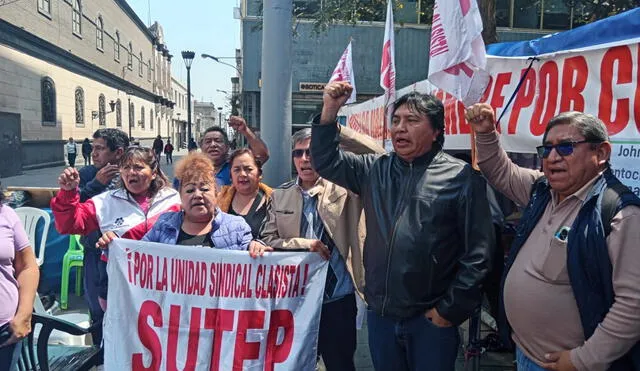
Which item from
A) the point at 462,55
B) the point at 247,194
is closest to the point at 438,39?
the point at 462,55

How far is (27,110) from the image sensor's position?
20.2 meters

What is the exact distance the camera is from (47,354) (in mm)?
2902

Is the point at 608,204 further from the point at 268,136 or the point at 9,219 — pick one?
the point at 9,219

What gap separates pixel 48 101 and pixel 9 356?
78.8 ft

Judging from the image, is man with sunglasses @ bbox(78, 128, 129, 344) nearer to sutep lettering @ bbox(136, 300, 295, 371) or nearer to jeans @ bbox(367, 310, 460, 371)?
sutep lettering @ bbox(136, 300, 295, 371)

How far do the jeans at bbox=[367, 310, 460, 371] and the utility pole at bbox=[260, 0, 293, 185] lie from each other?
1.71 metres

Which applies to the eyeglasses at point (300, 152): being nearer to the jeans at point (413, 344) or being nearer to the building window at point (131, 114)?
the jeans at point (413, 344)

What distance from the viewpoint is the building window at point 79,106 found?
26.6 meters

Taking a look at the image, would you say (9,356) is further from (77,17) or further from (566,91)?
(77,17)

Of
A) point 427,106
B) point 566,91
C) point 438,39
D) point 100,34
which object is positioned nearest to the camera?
point 427,106

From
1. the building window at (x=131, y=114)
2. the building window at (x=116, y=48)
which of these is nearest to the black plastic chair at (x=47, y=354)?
the building window at (x=116, y=48)

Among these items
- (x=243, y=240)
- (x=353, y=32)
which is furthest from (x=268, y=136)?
(x=353, y=32)

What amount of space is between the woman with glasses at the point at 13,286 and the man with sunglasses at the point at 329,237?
131 cm

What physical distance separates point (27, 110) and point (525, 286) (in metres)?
23.2
